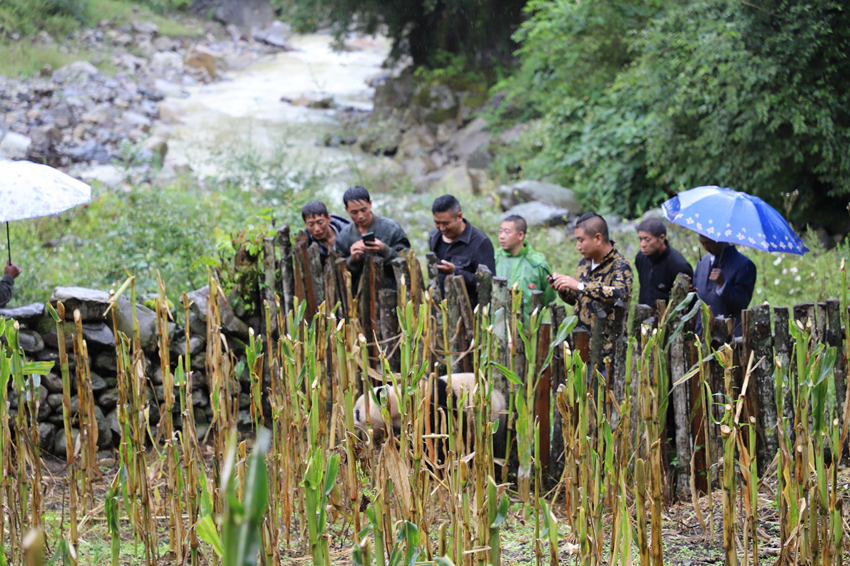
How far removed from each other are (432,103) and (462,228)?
1209 centimetres

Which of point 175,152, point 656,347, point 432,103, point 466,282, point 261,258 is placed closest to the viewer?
point 656,347

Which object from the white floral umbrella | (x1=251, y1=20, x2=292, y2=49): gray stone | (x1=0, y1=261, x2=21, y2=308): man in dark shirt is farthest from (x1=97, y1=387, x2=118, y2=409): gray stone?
(x1=251, y1=20, x2=292, y2=49): gray stone

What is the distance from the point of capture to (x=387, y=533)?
2.29 meters

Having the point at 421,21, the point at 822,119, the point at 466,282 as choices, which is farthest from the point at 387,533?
the point at 421,21

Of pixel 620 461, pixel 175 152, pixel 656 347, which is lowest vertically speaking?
pixel 175 152

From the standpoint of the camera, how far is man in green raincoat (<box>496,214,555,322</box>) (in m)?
4.00

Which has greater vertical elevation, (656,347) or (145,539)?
(656,347)

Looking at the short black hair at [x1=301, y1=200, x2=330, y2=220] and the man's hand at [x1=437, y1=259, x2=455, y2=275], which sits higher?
the short black hair at [x1=301, y1=200, x2=330, y2=220]

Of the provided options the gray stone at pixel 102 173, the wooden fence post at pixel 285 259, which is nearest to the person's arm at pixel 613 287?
the wooden fence post at pixel 285 259

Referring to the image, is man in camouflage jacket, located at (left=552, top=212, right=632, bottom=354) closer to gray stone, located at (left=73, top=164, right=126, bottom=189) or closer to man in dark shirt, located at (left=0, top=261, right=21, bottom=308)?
man in dark shirt, located at (left=0, top=261, right=21, bottom=308)

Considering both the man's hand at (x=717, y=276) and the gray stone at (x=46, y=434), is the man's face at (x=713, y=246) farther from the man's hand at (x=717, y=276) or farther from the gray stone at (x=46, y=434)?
the gray stone at (x=46, y=434)

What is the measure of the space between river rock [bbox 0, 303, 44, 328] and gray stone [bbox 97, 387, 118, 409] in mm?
488

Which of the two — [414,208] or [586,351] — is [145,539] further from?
[414,208]

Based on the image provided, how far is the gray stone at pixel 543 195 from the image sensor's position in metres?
9.75
